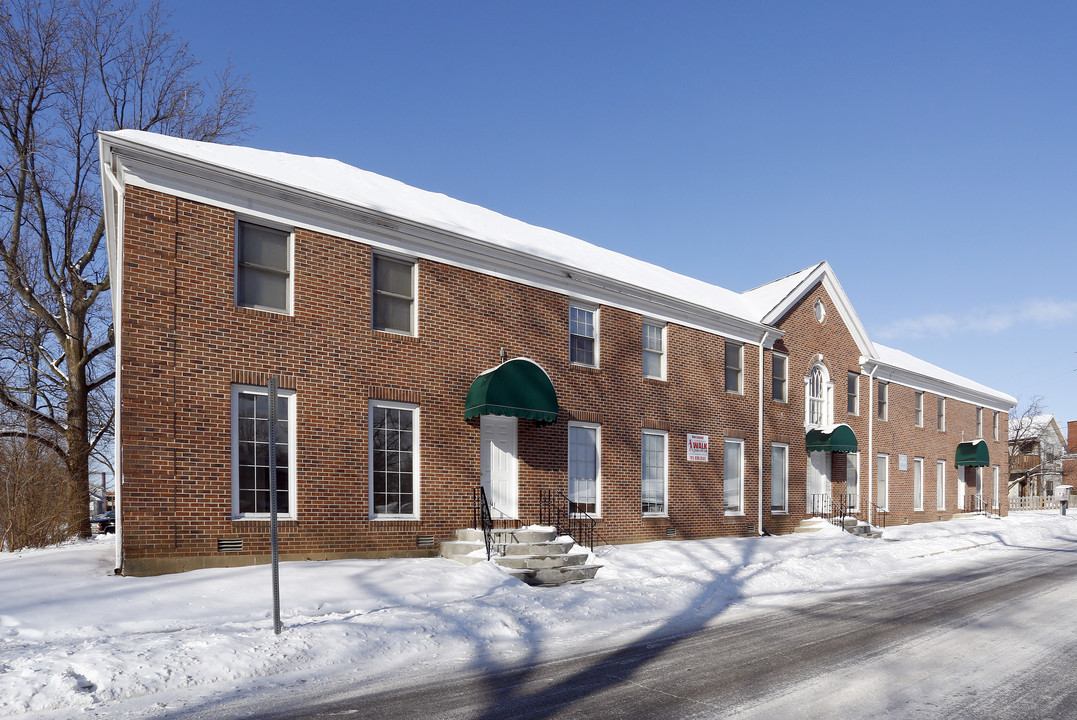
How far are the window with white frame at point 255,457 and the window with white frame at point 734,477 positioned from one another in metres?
12.5

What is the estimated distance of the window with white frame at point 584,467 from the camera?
16.4m

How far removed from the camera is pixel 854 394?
1032 inches

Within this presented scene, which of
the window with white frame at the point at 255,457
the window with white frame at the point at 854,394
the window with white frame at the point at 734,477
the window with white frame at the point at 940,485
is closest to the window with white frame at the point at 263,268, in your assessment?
the window with white frame at the point at 255,457

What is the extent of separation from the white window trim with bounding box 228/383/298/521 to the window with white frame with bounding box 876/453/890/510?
22671 mm

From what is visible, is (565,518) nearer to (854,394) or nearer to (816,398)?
(816,398)

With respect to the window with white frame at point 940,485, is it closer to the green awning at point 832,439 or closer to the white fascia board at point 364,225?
the green awning at point 832,439

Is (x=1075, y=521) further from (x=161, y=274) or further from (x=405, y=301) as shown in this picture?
(x=161, y=274)

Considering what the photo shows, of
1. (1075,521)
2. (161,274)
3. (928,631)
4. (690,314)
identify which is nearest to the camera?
(928,631)

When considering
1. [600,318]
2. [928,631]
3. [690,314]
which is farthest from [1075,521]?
[928,631]

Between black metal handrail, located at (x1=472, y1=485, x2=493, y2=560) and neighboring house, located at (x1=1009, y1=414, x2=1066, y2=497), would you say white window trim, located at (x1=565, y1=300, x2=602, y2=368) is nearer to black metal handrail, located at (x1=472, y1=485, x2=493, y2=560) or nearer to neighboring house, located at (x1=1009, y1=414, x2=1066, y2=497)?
black metal handrail, located at (x1=472, y1=485, x2=493, y2=560)

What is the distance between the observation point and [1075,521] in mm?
34000

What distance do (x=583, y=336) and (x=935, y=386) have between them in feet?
71.8

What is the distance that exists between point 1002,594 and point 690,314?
31.8 feet

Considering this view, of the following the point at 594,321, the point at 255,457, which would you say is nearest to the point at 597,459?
the point at 594,321
